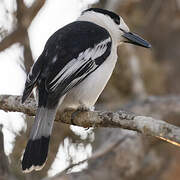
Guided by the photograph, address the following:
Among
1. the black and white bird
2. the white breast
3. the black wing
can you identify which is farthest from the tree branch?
the black wing

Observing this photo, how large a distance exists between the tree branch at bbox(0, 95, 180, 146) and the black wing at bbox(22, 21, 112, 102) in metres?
0.33

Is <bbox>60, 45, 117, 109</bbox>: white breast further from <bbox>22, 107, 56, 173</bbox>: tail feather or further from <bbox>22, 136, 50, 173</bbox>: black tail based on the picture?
<bbox>22, 136, 50, 173</bbox>: black tail

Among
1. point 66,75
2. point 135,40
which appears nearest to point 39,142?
point 66,75

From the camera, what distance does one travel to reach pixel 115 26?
6090mm

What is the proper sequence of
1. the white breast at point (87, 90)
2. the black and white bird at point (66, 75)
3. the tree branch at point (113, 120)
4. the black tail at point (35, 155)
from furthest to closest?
the white breast at point (87, 90) → the black and white bird at point (66, 75) → the black tail at point (35, 155) → the tree branch at point (113, 120)

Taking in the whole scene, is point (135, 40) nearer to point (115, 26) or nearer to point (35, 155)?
point (115, 26)

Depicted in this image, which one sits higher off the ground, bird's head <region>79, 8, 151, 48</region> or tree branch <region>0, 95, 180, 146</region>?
tree branch <region>0, 95, 180, 146</region>

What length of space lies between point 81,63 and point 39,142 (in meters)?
0.84

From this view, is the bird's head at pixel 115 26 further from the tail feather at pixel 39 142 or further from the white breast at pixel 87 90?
the tail feather at pixel 39 142

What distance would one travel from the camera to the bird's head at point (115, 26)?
19.6 ft

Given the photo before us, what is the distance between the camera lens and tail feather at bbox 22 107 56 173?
4547mm

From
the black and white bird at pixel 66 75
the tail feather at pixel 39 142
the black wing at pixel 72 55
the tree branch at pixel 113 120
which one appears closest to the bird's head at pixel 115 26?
the black and white bird at pixel 66 75

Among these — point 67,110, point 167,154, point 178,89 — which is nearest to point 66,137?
point 67,110

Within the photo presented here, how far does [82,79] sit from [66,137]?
184cm
